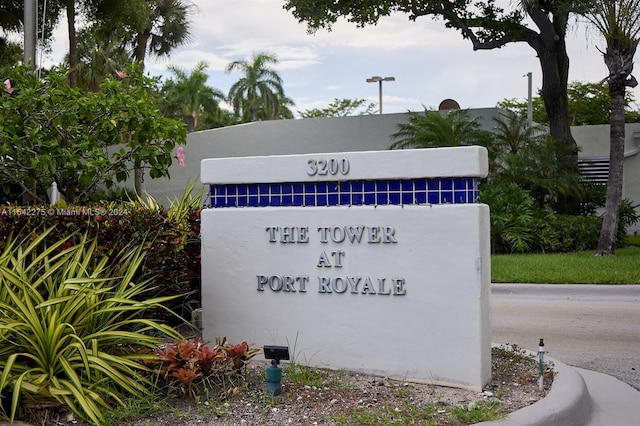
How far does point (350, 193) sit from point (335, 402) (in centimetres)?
177

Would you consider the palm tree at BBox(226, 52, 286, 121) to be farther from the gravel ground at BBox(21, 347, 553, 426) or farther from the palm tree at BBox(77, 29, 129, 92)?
the gravel ground at BBox(21, 347, 553, 426)

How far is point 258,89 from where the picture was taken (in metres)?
62.7

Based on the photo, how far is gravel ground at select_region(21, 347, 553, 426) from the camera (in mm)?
5141

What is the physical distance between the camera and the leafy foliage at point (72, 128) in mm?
8453

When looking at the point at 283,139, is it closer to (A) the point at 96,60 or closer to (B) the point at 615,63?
(B) the point at 615,63

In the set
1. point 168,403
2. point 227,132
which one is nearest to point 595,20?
point 227,132

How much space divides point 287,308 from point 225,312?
2.08ft

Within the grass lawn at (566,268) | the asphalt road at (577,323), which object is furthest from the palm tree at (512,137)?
the asphalt road at (577,323)

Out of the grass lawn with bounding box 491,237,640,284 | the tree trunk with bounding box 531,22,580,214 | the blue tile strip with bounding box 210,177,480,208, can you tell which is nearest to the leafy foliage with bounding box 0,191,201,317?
the blue tile strip with bounding box 210,177,480,208

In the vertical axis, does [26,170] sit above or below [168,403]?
above

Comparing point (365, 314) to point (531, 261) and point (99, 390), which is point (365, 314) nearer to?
point (99, 390)

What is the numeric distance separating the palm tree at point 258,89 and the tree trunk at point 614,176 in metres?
45.8

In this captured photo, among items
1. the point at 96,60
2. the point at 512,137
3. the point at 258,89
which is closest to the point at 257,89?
the point at 258,89

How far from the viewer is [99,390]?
5.36 metres
